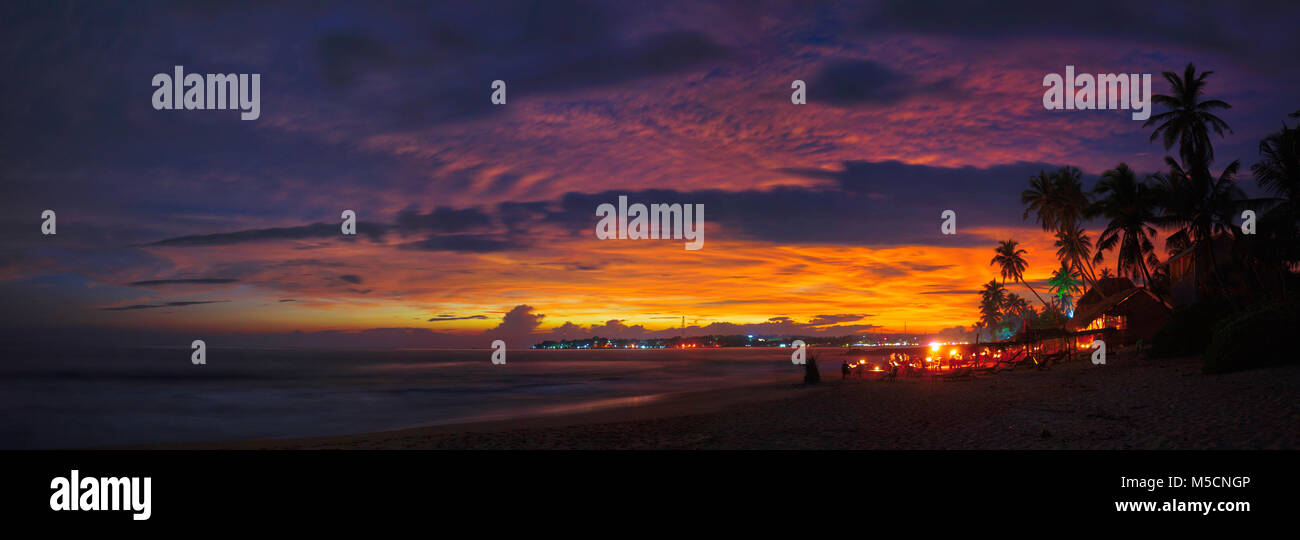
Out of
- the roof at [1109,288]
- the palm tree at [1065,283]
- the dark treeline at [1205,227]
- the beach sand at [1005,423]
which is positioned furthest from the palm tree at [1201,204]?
the palm tree at [1065,283]

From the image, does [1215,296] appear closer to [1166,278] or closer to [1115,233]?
[1115,233]

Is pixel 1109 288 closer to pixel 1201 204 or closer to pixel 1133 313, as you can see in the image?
pixel 1133 313

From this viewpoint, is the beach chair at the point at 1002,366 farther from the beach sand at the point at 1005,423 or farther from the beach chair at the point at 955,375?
the beach sand at the point at 1005,423

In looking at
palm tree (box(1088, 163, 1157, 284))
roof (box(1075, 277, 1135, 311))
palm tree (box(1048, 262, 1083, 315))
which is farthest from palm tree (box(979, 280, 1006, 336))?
palm tree (box(1088, 163, 1157, 284))

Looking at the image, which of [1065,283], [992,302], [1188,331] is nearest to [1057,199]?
[1188,331]

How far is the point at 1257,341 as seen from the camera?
57.3 ft

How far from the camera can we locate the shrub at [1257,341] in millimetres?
17172

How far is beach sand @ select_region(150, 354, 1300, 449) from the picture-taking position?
11.1m

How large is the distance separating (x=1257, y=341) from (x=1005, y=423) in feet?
31.5

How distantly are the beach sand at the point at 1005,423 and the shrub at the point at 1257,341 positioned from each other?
2.52 ft
